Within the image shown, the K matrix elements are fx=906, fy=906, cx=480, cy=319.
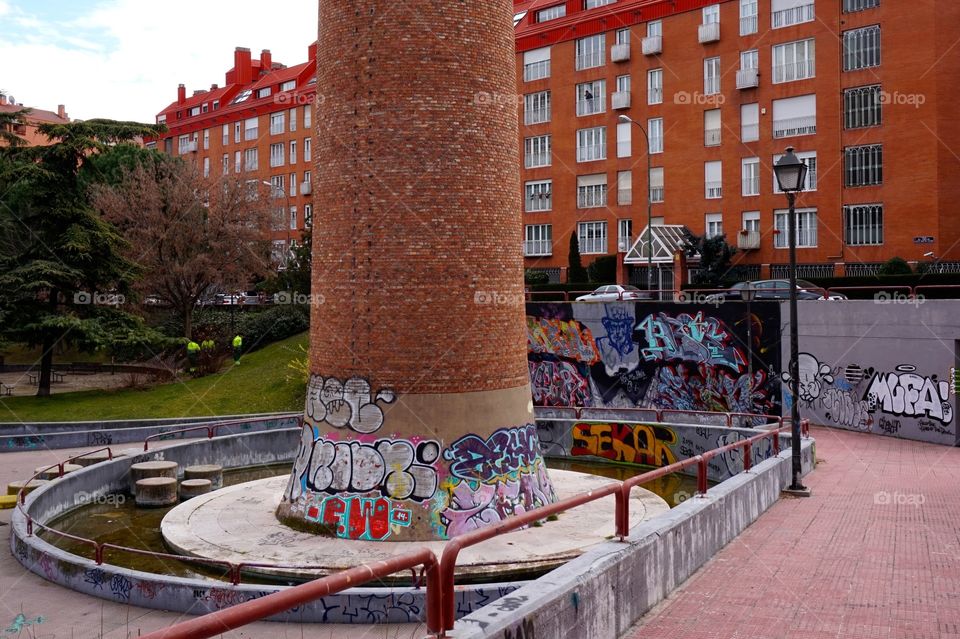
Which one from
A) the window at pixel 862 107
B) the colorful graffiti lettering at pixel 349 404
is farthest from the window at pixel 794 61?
the colorful graffiti lettering at pixel 349 404

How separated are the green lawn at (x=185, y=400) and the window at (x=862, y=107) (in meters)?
29.4

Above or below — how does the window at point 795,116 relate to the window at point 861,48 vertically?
below

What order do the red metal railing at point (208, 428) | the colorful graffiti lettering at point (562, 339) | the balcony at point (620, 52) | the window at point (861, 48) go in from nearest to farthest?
the red metal railing at point (208, 428)
the colorful graffiti lettering at point (562, 339)
the window at point (861, 48)
the balcony at point (620, 52)

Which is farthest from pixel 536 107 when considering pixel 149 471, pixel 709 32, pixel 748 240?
pixel 149 471

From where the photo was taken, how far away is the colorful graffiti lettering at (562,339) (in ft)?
108

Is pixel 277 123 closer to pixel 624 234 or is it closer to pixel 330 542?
pixel 624 234

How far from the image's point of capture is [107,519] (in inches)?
749

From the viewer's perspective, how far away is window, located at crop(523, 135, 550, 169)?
56.2 meters

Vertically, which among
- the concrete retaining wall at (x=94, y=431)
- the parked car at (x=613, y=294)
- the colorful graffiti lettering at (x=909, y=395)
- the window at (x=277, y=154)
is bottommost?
the concrete retaining wall at (x=94, y=431)

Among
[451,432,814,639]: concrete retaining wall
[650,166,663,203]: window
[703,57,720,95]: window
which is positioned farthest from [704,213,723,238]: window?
[451,432,814,639]: concrete retaining wall

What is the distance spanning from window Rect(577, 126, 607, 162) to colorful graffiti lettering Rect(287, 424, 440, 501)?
40289 millimetres

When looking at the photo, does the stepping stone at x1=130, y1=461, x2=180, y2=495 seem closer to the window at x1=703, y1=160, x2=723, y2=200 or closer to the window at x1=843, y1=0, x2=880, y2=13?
the window at x1=703, y1=160, x2=723, y2=200

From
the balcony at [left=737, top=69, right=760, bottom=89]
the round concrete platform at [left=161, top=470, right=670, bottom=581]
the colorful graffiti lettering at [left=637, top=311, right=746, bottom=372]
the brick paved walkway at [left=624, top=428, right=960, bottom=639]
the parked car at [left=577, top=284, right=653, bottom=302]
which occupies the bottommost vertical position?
the round concrete platform at [left=161, top=470, right=670, bottom=581]

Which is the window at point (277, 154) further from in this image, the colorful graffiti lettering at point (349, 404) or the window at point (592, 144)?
the colorful graffiti lettering at point (349, 404)
